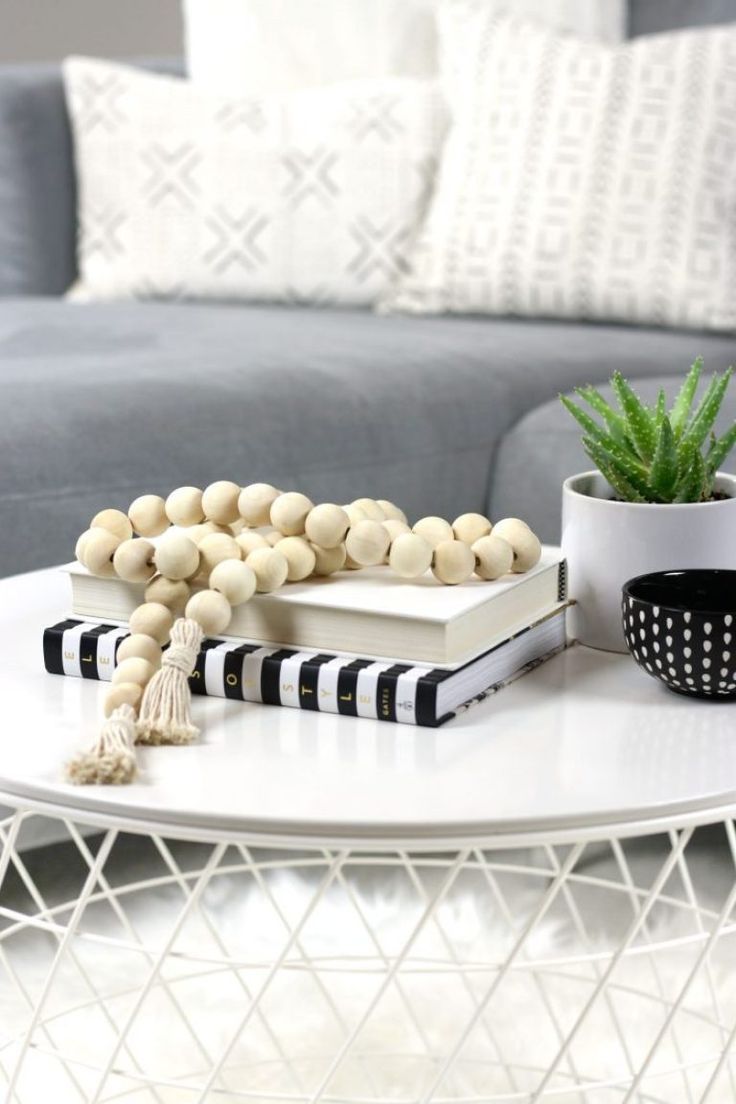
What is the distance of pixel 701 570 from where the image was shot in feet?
2.82

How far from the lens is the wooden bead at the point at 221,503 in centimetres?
93

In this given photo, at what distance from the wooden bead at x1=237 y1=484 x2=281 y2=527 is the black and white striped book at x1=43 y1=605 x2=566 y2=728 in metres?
0.10

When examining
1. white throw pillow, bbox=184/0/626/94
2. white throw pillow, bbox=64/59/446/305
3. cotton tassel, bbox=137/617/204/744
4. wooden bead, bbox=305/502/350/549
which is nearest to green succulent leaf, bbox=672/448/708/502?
wooden bead, bbox=305/502/350/549

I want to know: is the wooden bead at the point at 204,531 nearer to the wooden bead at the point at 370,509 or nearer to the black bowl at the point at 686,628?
the wooden bead at the point at 370,509

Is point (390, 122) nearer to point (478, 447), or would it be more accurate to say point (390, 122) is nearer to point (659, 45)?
point (659, 45)

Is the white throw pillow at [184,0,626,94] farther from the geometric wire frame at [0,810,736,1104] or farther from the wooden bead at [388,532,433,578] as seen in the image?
the wooden bead at [388,532,433,578]

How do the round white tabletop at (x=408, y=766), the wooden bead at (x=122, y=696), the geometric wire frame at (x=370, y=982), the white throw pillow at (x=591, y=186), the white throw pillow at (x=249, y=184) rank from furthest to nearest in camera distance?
1. the white throw pillow at (x=249, y=184)
2. the white throw pillow at (x=591, y=186)
3. the geometric wire frame at (x=370, y=982)
4. the wooden bead at (x=122, y=696)
5. the round white tabletop at (x=408, y=766)

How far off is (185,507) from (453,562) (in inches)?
7.3

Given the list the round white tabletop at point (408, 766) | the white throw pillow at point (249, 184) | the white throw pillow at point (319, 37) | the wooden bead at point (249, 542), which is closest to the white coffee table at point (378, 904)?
the round white tabletop at point (408, 766)

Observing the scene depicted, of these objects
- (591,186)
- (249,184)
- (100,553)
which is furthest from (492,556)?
(249,184)

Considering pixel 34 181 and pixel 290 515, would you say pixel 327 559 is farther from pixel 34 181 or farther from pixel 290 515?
pixel 34 181

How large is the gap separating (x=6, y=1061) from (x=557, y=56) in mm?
1641

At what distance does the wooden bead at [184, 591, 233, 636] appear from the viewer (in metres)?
0.82

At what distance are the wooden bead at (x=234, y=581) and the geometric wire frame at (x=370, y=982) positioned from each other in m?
0.22
